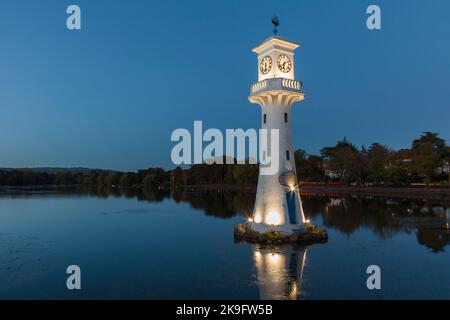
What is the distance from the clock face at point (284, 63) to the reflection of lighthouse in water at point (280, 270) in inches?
466

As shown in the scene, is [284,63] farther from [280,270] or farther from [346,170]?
[346,170]

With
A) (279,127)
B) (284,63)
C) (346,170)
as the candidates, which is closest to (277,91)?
(284,63)

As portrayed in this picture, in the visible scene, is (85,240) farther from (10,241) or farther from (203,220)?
(203,220)

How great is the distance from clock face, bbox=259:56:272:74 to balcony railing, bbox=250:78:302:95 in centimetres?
97

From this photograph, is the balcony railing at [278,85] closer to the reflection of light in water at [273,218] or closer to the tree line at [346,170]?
the reflection of light in water at [273,218]

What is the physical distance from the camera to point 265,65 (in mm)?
23812

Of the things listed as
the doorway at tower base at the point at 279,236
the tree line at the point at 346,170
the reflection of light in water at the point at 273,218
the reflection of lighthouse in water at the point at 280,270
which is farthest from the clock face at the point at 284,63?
the tree line at the point at 346,170

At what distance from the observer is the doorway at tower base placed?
2256cm

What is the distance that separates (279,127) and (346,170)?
62.0m

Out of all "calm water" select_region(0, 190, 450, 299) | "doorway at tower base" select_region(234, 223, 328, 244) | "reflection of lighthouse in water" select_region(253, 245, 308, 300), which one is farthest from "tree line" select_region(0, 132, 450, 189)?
"reflection of lighthouse in water" select_region(253, 245, 308, 300)

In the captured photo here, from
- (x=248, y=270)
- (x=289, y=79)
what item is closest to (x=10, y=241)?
(x=248, y=270)

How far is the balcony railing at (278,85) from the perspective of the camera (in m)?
A: 22.8

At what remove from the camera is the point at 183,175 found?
478 ft

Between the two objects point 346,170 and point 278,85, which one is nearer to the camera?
point 278,85
